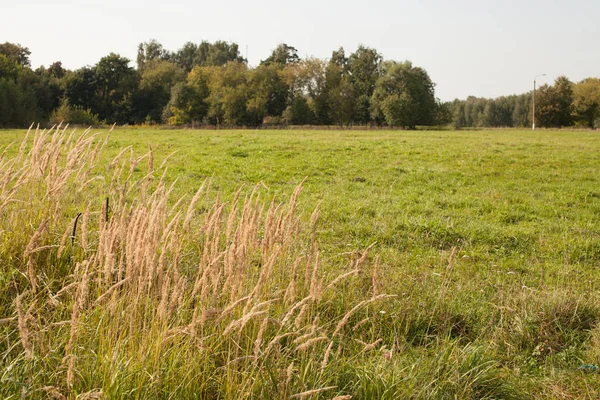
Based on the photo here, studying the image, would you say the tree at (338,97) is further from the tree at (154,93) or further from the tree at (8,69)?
the tree at (8,69)

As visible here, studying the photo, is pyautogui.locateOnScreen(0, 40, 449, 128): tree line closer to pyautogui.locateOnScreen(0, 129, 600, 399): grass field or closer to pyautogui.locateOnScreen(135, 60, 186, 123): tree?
pyautogui.locateOnScreen(135, 60, 186, 123): tree

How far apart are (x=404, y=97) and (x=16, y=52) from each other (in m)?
52.1

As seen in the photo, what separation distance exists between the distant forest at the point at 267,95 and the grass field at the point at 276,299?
53.1m

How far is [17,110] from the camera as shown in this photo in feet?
164

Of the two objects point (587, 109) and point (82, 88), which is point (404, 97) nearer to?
point (587, 109)

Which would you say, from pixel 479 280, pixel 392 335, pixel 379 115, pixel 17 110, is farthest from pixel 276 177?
pixel 379 115

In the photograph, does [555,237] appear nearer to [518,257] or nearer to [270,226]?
[518,257]

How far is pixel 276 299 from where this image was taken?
9.81ft

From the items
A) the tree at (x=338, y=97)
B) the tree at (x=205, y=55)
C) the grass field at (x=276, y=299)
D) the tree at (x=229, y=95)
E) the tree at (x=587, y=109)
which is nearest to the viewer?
the grass field at (x=276, y=299)

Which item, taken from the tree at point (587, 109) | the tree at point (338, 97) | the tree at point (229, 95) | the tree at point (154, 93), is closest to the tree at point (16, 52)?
the tree at point (154, 93)

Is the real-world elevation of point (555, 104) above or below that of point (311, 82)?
below

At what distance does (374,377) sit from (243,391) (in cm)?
82

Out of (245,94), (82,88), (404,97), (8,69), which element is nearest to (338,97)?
(404,97)

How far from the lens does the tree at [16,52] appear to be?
6788 cm
